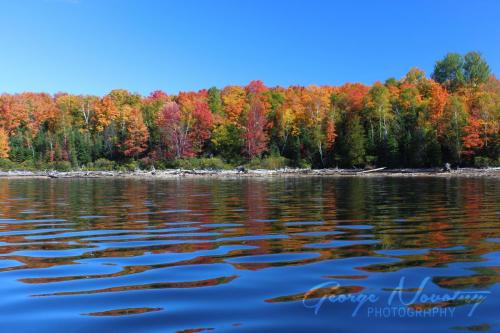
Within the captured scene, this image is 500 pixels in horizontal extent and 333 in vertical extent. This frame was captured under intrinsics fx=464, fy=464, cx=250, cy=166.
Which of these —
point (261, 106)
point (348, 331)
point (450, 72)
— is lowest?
point (348, 331)

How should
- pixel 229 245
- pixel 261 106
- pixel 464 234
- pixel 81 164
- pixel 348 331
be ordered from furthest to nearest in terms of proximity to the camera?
1. pixel 81 164
2. pixel 261 106
3. pixel 464 234
4. pixel 229 245
5. pixel 348 331

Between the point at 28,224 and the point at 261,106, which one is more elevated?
the point at 261,106

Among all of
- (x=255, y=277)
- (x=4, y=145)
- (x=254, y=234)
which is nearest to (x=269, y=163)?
(x=4, y=145)

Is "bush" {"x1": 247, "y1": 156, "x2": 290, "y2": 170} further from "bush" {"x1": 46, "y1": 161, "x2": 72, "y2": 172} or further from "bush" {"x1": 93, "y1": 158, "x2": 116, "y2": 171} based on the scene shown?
"bush" {"x1": 46, "y1": 161, "x2": 72, "y2": 172}

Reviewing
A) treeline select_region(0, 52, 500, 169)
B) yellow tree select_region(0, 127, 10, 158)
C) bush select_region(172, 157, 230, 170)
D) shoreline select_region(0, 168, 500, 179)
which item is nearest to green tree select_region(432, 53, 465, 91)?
treeline select_region(0, 52, 500, 169)

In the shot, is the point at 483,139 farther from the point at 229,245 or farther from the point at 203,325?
the point at 203,325

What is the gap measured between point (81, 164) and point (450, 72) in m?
75.0

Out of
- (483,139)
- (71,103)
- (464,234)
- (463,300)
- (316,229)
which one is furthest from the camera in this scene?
(71,103)

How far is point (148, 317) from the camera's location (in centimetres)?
500

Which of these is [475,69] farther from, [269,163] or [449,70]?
[269,163]

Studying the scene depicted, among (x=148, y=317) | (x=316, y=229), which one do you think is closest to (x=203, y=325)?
(x=148, y=317)

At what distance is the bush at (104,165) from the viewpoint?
3194 inches

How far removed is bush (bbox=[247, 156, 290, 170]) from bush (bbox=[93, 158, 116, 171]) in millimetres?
24980

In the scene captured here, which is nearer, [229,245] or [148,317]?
[148,317]
